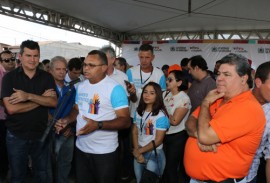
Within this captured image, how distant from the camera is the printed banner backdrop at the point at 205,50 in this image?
9.51 metres

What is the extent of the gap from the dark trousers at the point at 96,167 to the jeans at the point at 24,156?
1.53 feet

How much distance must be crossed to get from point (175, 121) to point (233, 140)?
147 cm

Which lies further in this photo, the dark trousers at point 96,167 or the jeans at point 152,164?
the jeans at point 152,164

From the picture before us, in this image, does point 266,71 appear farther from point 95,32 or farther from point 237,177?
point 95,32

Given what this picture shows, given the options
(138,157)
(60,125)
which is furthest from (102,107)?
(138,157)

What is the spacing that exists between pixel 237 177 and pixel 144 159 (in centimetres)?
127

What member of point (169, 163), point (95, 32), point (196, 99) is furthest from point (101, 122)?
point (95, 32)

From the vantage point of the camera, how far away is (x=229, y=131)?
4.94 feet

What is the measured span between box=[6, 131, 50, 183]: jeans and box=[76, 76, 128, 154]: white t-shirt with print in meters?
0.60

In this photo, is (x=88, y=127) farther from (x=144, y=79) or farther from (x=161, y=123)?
(x=144, y=79)

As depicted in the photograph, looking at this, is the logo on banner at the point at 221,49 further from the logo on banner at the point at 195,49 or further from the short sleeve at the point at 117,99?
the short sleeve at the point at 117,99

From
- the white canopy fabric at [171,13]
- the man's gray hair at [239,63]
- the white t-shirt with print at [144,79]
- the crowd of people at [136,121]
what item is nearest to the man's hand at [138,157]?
the crowd of people at [136,121]

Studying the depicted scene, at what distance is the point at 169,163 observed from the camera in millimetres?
3164

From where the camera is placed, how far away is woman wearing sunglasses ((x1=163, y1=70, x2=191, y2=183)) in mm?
3068
